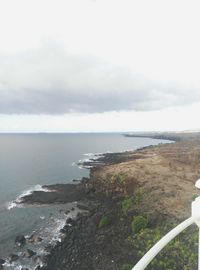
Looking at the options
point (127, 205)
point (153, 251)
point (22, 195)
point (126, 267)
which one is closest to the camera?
point (153, 251)

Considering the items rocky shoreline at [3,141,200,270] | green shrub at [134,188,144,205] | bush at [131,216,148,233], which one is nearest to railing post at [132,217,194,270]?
rocky shoreline at [3,141,200,270]

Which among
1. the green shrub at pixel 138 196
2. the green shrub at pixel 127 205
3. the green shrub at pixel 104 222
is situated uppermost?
the green shrub at pixel 138 196

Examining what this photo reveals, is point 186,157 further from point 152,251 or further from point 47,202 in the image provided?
point 152,251

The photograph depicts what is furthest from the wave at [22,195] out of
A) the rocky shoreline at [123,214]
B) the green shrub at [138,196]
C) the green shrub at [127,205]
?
the green shrub at [138,196]

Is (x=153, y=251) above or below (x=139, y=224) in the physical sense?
above

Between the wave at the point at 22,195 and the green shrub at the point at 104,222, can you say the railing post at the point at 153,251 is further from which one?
the wave at the point at 22,195

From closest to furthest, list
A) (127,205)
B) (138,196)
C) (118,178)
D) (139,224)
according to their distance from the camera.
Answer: (139,224), (127,205), (138,196), (118,178)

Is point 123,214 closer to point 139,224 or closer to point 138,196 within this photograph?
point 138,196

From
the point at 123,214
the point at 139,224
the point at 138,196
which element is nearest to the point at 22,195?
the point at 138,196

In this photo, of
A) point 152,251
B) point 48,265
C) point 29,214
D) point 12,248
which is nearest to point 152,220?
point 48,265
